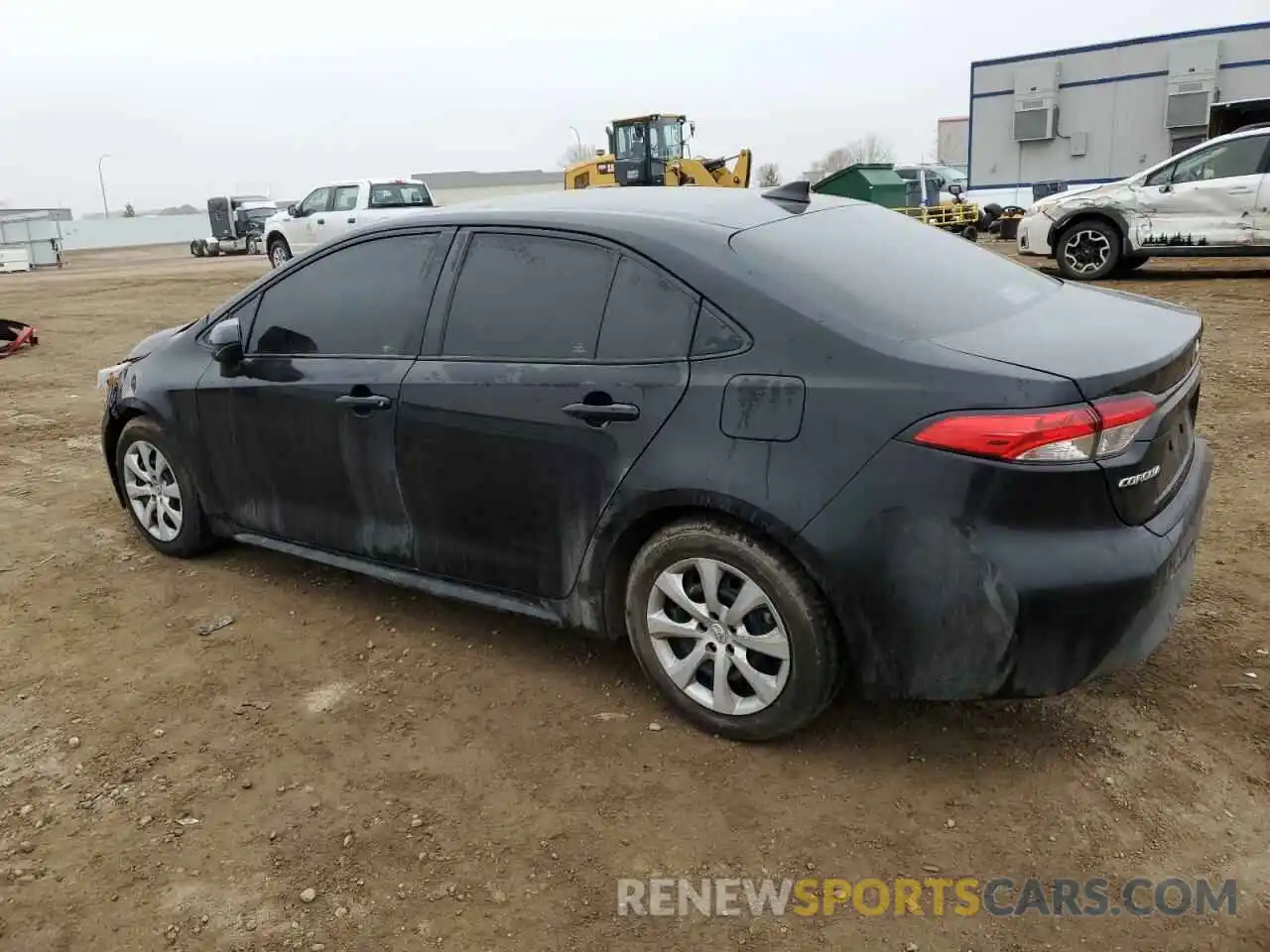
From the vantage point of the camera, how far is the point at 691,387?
279cm

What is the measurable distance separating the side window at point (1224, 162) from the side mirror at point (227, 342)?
11.0m

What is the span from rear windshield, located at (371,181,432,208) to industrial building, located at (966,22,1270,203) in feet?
36.9

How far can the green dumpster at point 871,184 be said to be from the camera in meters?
20.3

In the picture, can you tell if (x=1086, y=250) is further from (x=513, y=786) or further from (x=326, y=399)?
(x=513, y=786)

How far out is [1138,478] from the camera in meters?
2.51

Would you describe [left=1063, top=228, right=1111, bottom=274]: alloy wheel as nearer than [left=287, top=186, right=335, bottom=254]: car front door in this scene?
Yes

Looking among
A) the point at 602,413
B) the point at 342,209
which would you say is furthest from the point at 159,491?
the point at 342,209

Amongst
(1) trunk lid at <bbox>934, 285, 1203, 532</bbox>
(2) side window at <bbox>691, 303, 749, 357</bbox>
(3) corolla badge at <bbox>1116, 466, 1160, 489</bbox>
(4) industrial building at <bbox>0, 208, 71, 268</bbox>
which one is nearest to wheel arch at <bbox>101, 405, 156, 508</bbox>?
(2) side window at <bbox>691, 303, 749, 357</bbox>

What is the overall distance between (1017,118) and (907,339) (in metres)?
19.4

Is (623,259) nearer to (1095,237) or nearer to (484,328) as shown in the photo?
(484,328)

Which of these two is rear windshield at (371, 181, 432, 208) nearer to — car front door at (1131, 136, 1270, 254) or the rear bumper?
car front door at (1131, 136, 1270, 254)

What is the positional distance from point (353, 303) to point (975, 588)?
241 centimetres

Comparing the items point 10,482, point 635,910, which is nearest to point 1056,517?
point 635,910

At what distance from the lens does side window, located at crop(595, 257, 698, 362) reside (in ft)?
9.43
